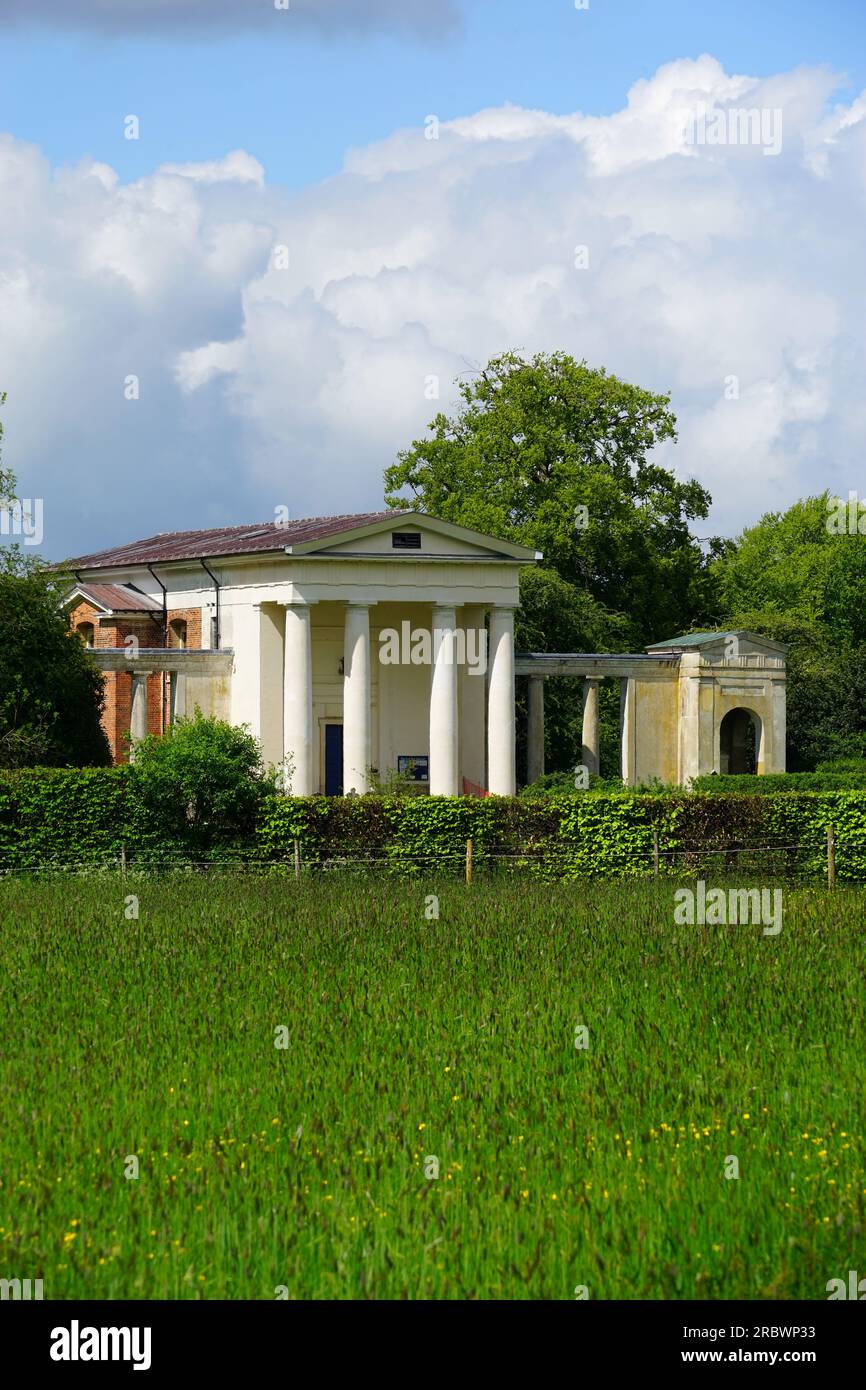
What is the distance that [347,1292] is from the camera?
1192 cm

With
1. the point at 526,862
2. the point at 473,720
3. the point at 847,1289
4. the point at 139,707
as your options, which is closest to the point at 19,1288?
the point at 847,1289

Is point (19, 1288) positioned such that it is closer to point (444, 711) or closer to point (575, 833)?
point (575, 833)

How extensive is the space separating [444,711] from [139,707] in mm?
9889

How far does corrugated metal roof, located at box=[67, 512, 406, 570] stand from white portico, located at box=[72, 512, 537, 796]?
0.17 meters

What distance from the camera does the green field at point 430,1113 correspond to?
12562 millimetres

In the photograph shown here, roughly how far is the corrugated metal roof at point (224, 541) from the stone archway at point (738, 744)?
20458 millimetres

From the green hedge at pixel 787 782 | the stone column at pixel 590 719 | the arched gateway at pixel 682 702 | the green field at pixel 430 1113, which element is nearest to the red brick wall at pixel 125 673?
the arched gateway at pixel 682 702

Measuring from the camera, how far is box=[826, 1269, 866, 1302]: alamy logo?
12.0 m

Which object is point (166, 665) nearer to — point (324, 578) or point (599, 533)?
point (324, 578)

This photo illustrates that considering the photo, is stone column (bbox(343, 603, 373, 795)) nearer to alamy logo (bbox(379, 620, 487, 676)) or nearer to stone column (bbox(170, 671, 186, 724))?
alamy logo (bbox(379, 620, 487, 676))

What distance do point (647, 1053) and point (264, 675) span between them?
4041cm

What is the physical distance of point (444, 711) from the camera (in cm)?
5744

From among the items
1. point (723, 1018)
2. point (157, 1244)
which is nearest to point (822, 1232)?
point (157, 1244)
